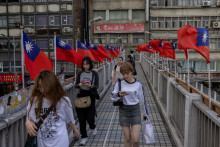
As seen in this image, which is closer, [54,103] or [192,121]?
[54,103]

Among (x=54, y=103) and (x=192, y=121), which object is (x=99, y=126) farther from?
(x=54, y=103)

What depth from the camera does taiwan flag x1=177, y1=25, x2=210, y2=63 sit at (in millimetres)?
5285

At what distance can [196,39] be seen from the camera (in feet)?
17.9

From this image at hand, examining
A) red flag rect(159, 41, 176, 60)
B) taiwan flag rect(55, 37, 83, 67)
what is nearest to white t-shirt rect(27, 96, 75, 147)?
taiwan flag rect(55, 37, 83, 67)

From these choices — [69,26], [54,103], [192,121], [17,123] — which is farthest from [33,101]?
[69,26]

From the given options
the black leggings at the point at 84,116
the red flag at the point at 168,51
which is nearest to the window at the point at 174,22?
the red flag at the point at 168,51

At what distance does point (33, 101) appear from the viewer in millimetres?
3615

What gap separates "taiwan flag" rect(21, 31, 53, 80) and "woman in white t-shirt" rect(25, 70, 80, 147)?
97.0 inches

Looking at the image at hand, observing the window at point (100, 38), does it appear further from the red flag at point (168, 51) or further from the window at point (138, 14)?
the red flag at point (168, 51)

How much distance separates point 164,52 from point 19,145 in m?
10.2

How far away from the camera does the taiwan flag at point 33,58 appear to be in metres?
6.03

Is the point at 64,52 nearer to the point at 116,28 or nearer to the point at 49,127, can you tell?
the point at 49,127

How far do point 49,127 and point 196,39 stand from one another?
10.6ft

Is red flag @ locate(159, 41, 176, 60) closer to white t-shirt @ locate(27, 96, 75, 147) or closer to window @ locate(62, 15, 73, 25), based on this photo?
white t-shirt @ locate(27, 96, 75, 147)
